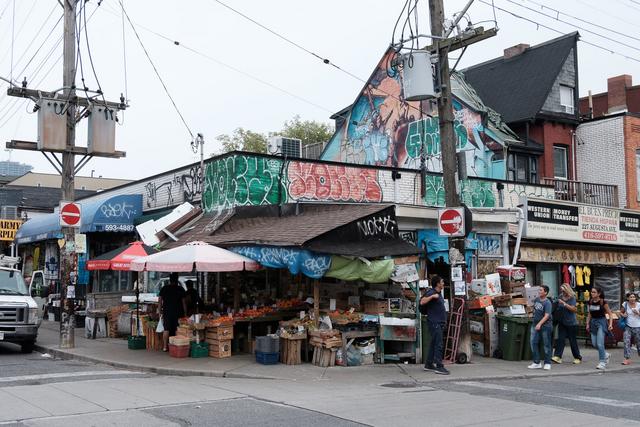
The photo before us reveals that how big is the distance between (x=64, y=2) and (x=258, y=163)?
19.9 ft

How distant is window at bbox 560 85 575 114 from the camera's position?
27.0 m

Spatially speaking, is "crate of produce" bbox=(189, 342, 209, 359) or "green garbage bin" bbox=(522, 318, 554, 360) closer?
"crate of produce" bbox=(189, 342, 209, 359)

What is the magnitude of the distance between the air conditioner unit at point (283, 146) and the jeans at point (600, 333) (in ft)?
33.6

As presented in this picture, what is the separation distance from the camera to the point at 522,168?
83.6ft

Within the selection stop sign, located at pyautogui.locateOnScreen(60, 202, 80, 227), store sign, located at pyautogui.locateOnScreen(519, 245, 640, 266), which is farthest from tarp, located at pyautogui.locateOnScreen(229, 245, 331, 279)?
store sign, located at pyautogui.locateOnScreen(519, 245, 640, 266)

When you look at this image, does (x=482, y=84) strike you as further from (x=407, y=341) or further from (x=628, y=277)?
(x=407, y=341)

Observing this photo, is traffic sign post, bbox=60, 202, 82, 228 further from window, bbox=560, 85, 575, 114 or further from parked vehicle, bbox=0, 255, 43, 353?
window, bbox=560, 85, 575, 114

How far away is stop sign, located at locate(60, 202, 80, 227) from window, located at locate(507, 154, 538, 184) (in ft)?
50.9

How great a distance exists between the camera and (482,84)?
30078 mm

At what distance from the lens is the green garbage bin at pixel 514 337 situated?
15.1 meters

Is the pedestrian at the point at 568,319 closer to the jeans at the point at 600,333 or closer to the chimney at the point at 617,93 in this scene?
the jeans at the point at 600,333

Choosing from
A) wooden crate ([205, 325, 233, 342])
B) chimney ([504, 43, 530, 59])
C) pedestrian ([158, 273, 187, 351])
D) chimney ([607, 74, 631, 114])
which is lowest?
wooden crate ([205, 325, 233, 342])

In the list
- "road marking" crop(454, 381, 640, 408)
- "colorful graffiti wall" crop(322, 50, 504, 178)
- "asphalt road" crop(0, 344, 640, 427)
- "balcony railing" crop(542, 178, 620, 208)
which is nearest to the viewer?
"asphalt road" crop(0, 344, 640, 427)

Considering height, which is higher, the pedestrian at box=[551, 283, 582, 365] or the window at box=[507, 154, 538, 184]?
the window at box=[507, 154, 538, 184]
